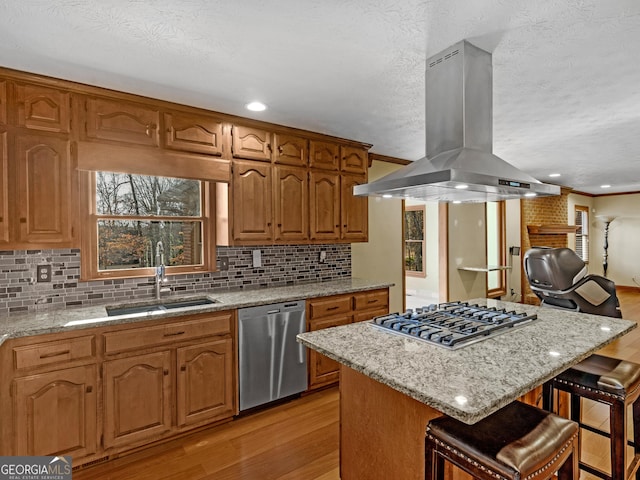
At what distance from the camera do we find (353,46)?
1943 mm

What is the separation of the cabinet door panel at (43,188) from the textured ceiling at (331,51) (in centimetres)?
45

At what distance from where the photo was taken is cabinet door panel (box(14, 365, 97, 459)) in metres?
2.01

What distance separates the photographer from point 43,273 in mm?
2488

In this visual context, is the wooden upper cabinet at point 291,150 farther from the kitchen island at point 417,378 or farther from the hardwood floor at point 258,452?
the hardwood floor at point 258,452

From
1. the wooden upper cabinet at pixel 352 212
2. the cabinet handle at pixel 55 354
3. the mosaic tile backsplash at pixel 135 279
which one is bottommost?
the cabinet handle at pixel 55 354

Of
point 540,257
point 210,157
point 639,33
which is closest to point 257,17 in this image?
point 210,157

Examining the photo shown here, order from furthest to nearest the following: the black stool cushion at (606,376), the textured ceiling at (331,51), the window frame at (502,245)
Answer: the window frame at (502,245), the black stool cushion at (606,376), the textured ceiling at (331,51)

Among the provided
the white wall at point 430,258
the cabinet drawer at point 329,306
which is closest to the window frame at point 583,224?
the white wall at point 430,258

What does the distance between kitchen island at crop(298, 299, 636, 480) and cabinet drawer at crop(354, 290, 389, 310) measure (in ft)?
4.69

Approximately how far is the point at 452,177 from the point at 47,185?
2.42 metres

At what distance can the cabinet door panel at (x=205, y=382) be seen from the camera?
2504 millimetres

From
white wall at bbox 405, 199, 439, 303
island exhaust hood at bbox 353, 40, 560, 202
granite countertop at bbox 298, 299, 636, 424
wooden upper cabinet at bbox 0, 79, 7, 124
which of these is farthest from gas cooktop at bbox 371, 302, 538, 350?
white wall at bbox 405, 199, 439, 303

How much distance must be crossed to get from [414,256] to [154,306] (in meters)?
5.11

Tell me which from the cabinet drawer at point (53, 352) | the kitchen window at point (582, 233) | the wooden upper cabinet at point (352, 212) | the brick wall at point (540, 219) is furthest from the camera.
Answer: the kitchen window at point (582, 233)
